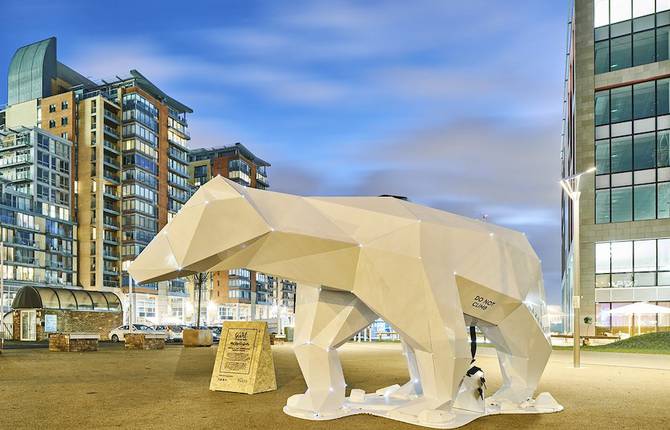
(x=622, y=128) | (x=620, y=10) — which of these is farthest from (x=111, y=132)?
(x=622, y=128)

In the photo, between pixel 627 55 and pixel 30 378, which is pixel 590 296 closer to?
pixel 627 55

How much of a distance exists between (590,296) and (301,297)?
40.5m

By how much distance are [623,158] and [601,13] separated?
11.5 meters

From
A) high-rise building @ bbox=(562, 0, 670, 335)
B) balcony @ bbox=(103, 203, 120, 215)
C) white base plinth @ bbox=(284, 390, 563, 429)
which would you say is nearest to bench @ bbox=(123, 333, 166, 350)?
white base plinth @ bbox=(284, 390, 563, 429)

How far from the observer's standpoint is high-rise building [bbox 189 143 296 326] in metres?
123

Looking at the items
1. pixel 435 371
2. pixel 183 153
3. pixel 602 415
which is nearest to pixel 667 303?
pixel 602 415

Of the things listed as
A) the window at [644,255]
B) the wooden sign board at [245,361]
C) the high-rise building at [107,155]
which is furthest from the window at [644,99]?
the high-rise building at [107,155]

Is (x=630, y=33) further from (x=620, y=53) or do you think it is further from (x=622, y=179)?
(x=622, y=179)

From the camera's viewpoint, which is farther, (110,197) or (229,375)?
(110,197)

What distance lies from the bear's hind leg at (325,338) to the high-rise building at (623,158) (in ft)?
124

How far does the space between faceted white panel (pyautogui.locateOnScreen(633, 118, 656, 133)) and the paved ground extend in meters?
28.5

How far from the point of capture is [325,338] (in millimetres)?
9219

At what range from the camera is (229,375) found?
1273cm

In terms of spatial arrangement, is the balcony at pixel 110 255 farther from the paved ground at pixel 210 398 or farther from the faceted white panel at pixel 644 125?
the faceted white panel at pixel 644 125
